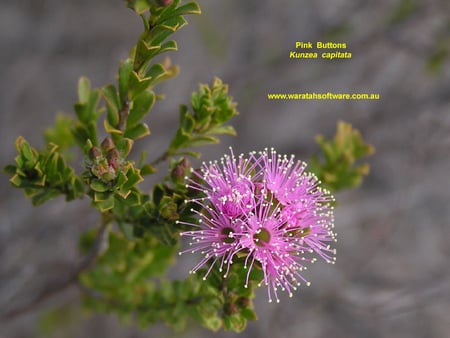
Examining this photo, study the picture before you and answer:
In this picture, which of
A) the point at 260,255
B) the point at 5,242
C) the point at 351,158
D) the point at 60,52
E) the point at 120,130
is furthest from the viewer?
the point at 60,52

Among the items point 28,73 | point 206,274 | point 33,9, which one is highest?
point 33,9

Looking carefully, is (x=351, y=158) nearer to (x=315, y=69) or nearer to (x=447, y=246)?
(x=315, y=69)

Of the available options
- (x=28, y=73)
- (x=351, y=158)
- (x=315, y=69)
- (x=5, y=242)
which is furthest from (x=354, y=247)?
(x=28, y=73)

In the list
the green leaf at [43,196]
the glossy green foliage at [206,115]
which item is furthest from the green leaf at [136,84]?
the green leaf at [43,196]

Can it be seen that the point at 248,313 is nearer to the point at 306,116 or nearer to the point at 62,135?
the point at 62,135

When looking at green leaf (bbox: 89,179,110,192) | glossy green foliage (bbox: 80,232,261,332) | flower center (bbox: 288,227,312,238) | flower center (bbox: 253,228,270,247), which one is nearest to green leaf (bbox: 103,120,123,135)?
green leaf (bbox: 89,179,110,192)

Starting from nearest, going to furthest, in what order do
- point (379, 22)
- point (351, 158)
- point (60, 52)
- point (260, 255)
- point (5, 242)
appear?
point (260, 255) < point (351, 158) < point (5, 242) < point (379, 22) < point (60, 52)

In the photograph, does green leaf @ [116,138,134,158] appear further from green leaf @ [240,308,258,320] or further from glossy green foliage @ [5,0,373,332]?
green leaf @ [240,308,258,320]
